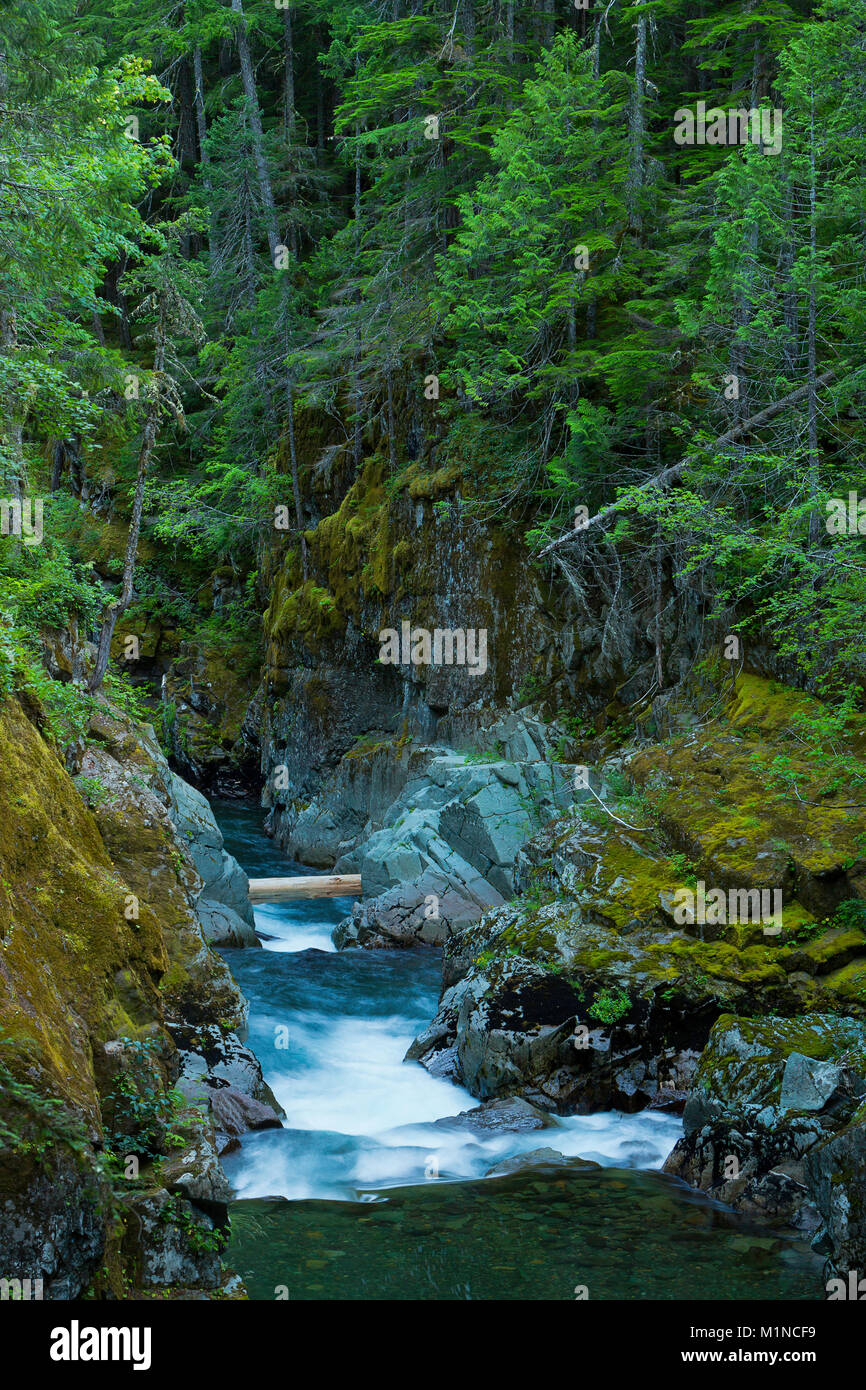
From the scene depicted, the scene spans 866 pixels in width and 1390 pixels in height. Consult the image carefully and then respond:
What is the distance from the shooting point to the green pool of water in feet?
21.5

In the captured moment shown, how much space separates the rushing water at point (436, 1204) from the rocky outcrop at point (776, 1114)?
0.29 meters

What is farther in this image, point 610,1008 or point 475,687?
point 475,687

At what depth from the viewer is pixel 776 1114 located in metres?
7.89

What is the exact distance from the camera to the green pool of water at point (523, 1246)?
6.55 m

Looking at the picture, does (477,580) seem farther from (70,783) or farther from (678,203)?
(70,783)

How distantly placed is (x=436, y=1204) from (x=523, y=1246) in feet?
3.36

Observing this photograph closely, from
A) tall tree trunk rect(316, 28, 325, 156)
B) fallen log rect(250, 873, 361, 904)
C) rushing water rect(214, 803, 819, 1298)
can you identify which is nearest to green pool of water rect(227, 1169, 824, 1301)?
rushing water rect(214, 803, 819, 1298)

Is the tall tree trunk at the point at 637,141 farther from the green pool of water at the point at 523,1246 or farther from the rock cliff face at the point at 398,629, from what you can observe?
the green pool of water at the point at 523,1246

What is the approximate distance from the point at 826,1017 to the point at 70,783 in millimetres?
7086

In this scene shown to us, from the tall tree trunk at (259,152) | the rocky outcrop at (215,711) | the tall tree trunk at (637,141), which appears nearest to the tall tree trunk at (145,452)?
the tall tree trunk at (637,141)

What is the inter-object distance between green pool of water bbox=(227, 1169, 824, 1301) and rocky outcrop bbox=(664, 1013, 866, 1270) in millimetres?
262

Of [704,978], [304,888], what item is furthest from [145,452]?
[704,978]

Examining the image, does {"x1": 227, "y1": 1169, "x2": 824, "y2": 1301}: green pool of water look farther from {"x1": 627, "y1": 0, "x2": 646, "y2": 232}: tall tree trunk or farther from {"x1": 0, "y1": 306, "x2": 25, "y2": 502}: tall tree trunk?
{"x1": 627, "y1": 0, "x2": 646, "y2": 232}: tall tree trunk

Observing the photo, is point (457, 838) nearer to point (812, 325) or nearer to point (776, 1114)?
point (776, 1114)
